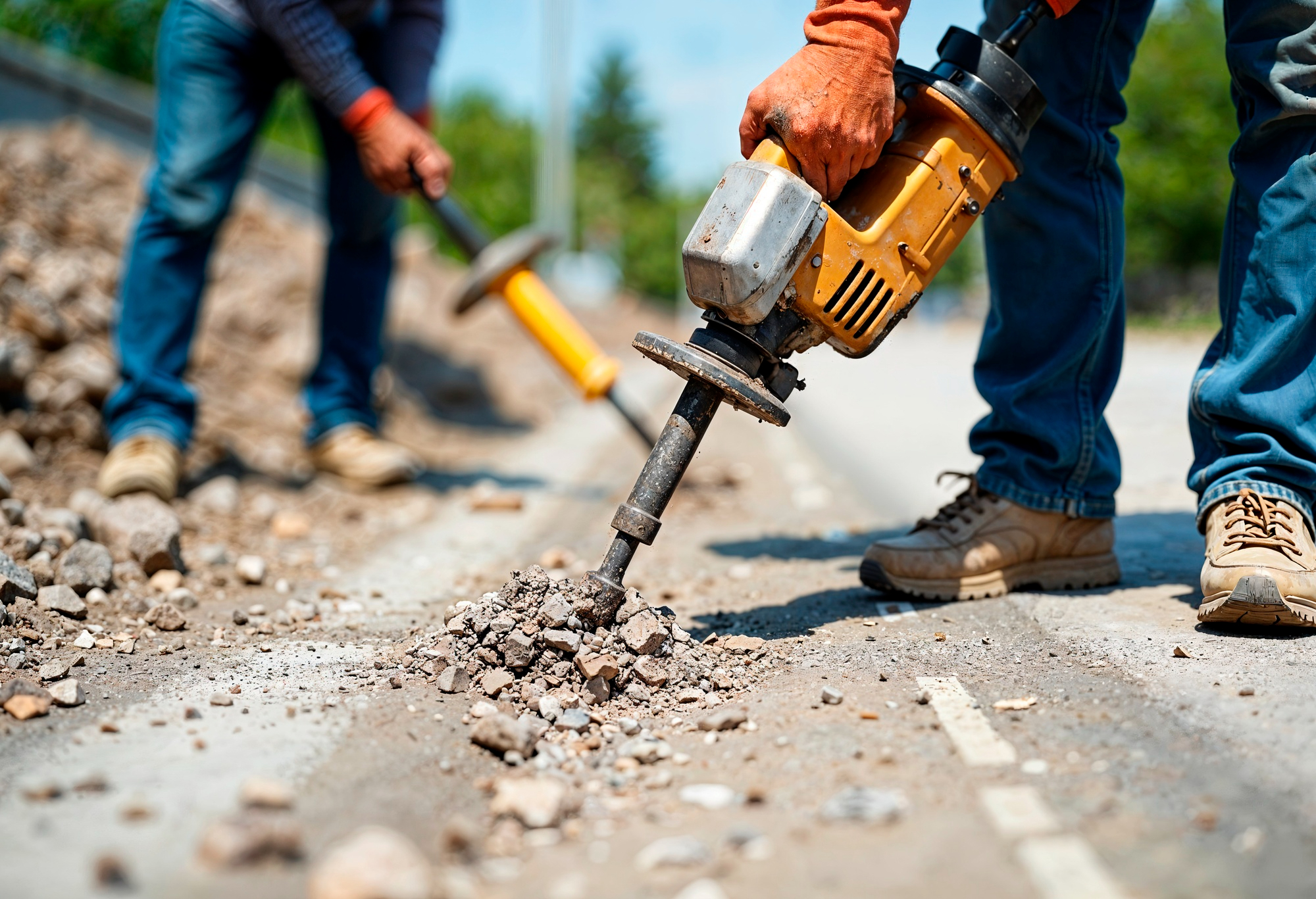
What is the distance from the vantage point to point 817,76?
5.81ft

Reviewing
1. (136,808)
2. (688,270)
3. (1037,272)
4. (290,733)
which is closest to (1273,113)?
(1037,272)

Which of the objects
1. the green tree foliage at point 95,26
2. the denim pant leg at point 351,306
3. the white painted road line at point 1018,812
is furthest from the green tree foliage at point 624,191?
the white painted road line at point 1018,812

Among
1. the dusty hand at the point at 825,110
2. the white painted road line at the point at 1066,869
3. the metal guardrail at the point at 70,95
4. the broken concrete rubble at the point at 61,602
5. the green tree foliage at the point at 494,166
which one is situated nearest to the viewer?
the white painted road line at the point at 1066,869

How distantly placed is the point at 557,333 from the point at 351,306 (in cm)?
84

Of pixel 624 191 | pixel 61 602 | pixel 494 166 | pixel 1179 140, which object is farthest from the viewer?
pixel 624 191

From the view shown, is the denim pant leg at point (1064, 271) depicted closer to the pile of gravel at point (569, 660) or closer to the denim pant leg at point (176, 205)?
the pile of gravel at point (569, 660)

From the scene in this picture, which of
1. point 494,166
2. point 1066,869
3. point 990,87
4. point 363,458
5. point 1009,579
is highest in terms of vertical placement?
point 494,166

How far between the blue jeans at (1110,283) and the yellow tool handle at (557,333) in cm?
153

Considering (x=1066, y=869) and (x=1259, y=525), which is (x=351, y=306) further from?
(x=1066, y=869)

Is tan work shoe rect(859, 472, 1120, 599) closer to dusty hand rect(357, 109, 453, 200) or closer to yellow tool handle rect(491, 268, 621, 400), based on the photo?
yellow tool handle rect(491, 268, 621, 400)

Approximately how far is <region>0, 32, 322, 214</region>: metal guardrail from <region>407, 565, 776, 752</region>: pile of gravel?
433cm

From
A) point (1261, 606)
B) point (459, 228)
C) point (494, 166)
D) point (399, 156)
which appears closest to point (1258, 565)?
point (1261, 606)

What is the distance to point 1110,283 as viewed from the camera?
2.23 m

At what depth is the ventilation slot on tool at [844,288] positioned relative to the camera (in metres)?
1.86
